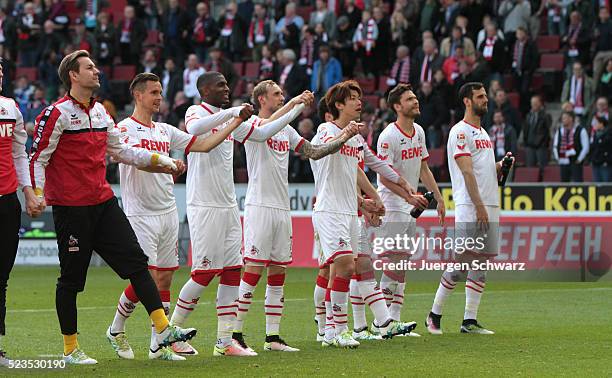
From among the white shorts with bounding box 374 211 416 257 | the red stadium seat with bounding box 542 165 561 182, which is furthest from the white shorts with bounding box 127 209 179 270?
the red stadium seat with bounding box 542 165 561 182

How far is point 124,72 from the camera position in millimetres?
32750

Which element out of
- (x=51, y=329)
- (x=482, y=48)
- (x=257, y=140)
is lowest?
(x=51, y=329)

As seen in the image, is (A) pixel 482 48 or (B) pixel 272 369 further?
(A) pixel 482 48

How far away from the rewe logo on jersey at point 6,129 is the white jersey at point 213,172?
5.71ft

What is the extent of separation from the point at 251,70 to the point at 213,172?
19585 mm

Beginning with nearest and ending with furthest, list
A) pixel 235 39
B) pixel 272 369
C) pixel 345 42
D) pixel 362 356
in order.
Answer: pixel 272 369 → pixel 362 356 → pixel 345 42 → pixel 235 39

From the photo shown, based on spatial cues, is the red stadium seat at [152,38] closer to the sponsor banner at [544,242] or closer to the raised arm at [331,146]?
the sponsor banner at [544,242]

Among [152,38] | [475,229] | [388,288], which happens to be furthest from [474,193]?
[152,38]

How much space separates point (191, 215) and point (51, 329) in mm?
3176

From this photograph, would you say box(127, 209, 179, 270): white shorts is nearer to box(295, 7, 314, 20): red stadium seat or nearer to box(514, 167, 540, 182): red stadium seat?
box(514, 167, 540, 182): red stadium seat

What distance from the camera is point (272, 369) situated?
1020 centimetres

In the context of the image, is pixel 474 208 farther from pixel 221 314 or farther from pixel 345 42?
pixel 345 42

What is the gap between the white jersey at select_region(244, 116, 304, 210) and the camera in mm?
12055

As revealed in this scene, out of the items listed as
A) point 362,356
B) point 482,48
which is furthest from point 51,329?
point 482,48
